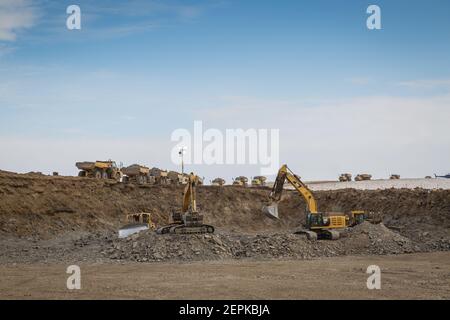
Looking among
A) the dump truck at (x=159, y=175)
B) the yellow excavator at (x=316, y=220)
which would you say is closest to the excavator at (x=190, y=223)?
the yellow excavator at (x=316, y=220)

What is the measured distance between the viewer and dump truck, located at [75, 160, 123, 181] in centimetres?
4628

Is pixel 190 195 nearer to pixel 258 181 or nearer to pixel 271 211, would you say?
pixel 271 211

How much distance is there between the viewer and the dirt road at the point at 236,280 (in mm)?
15578

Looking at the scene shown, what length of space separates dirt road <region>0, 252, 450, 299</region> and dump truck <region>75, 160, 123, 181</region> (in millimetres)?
22880

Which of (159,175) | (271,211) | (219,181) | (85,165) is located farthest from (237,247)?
(219,181)

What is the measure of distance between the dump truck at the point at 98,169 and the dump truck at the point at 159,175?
19.4 ft

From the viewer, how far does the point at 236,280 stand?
60.0ft

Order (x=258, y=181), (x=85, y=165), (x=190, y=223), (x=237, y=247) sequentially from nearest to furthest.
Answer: (x=237, y=247)
(x=190, y=223)
(x=85, y=165)
(x=258, y=181)

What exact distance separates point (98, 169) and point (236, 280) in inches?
1196

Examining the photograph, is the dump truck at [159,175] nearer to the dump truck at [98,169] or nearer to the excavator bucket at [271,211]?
the dump truck at [98,169]
